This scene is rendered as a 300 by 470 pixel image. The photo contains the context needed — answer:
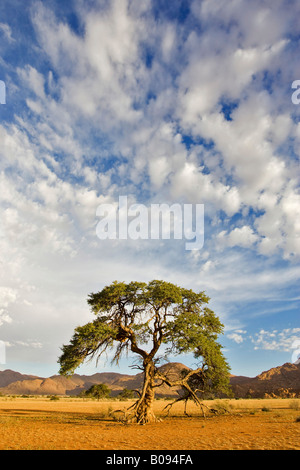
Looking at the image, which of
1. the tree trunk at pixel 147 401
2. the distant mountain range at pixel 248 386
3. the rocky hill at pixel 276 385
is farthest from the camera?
the distant mountain range at pixel 248 386

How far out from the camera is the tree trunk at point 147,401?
20.1 meters

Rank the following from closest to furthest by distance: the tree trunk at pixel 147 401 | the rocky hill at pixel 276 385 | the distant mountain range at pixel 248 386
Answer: the tree trunk at pixel 147 401
the rocky hill at pixel 276 385
the distant mountain range at pixel 248 386

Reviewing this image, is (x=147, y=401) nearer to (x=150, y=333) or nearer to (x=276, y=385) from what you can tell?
(x=150, y=333)

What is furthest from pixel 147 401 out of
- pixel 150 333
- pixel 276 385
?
pixel 276 385

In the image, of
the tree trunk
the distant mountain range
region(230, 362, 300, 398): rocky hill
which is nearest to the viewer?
the tree trunk

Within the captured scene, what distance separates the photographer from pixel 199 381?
1005 inches

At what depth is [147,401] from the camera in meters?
21.0

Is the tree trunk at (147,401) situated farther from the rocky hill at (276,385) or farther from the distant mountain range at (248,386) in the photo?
the rocky hill at (276,385)

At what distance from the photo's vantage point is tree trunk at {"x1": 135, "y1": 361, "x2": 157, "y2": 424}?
66.0 feet

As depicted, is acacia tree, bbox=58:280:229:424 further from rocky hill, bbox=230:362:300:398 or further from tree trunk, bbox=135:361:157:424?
rocky hill, bbox=230:362:300:398

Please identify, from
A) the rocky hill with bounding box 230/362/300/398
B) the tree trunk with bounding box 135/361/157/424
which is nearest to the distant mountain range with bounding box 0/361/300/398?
the rocky hill with bounding box 230/362/300/398

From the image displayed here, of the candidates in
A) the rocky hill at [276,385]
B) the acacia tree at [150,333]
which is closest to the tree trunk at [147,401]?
the acacia tree at [150,333]
